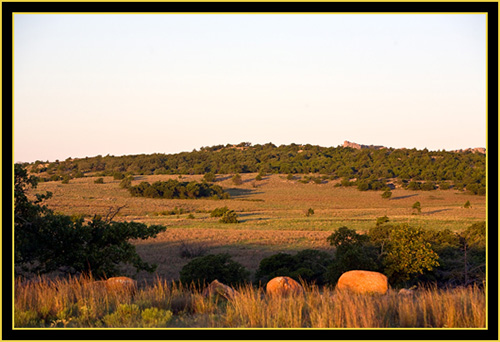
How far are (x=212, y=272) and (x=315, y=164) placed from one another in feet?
253

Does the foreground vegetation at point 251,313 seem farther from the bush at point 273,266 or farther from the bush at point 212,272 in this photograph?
the bush at point 273,266

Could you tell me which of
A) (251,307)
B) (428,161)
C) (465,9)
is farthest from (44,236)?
(428,161)

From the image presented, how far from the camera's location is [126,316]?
5.54 m

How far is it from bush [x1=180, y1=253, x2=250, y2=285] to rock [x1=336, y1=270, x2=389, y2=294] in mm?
5137

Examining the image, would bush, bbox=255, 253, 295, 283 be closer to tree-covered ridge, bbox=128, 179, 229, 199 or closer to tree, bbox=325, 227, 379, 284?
tree, bbox=325, 227, 379, 284

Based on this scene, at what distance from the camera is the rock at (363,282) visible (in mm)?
9020

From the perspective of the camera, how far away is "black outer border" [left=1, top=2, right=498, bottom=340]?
446cm

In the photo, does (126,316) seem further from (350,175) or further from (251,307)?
(350,175)

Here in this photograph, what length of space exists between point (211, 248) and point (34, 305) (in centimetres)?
1835

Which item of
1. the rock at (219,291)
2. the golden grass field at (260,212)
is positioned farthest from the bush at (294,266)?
the rock at (219,291)

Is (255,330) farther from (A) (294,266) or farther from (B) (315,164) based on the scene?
(B) (315,164)

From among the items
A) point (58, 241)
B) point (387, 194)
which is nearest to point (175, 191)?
point (387, 194)

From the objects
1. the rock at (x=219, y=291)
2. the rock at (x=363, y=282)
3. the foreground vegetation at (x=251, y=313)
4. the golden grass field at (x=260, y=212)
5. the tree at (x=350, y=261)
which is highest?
the foreground vegetation at (x=251, y=313)

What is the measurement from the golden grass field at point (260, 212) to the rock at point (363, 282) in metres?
8.85
